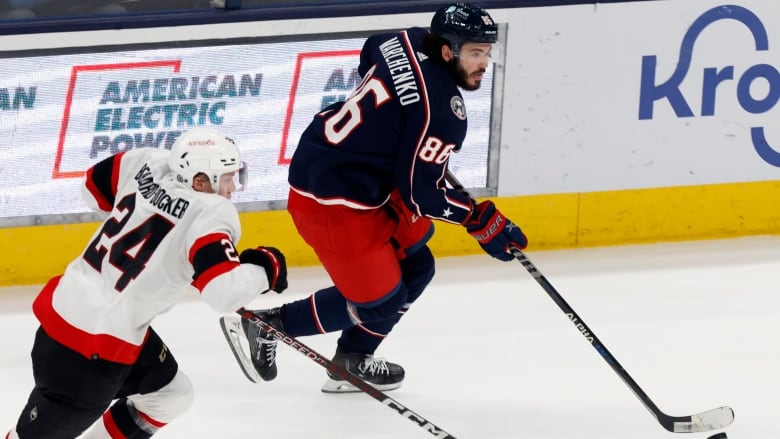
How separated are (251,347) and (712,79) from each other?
2.44 meters

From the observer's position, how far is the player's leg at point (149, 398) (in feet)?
10.9

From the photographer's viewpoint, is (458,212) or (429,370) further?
(429,370)

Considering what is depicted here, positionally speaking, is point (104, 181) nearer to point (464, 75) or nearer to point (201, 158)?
point (201, 158)

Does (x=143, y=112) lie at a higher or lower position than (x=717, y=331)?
higher

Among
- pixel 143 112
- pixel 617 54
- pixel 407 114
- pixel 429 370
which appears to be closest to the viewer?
pixel 407 114

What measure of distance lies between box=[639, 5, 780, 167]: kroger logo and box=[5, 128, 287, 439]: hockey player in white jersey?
2.76m

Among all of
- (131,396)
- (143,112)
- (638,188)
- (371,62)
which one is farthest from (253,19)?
(131,396)

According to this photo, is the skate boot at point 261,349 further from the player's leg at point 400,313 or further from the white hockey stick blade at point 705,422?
the white hockey stick blade at point 705,422

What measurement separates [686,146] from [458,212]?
6.84ft

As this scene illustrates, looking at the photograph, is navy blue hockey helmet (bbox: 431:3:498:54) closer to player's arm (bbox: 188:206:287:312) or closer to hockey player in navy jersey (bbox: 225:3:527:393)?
hockey player in navy jersey (bbox: 225:3:527:393)

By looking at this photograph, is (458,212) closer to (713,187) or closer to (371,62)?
(371,62)

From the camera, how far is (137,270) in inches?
123

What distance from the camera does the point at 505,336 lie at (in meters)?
4.84

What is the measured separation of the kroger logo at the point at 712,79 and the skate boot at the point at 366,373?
178cm
